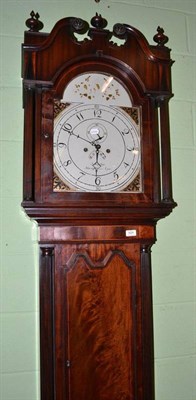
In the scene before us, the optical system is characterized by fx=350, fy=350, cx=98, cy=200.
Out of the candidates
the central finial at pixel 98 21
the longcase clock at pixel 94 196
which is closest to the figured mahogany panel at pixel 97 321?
the longcase clock at pixel 94 196

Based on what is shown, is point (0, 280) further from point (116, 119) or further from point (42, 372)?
point (116, 119)

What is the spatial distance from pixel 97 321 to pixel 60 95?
558 millimetres

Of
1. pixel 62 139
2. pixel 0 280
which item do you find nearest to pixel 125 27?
pixel 62 139

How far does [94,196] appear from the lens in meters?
0.85

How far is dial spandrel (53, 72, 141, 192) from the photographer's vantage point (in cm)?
85

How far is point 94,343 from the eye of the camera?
839 mm

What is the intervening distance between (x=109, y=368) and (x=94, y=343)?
7cm

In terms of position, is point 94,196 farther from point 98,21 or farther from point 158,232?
point 98,21

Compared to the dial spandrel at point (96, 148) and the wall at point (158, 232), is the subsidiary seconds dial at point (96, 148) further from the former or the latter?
the wall at point (158, 232)

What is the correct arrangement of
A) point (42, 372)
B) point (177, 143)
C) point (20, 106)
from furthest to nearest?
point (177, 143)
point (20, 106)
point (42, 372)

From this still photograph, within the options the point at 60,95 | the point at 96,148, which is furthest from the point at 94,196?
the point at 60,95

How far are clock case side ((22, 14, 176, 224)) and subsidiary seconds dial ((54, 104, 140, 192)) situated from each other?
0.02 m

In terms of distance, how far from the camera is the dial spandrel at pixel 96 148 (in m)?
0.85

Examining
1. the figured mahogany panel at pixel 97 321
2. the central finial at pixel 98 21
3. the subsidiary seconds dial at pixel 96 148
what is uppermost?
the central finial at pixel 98 21
